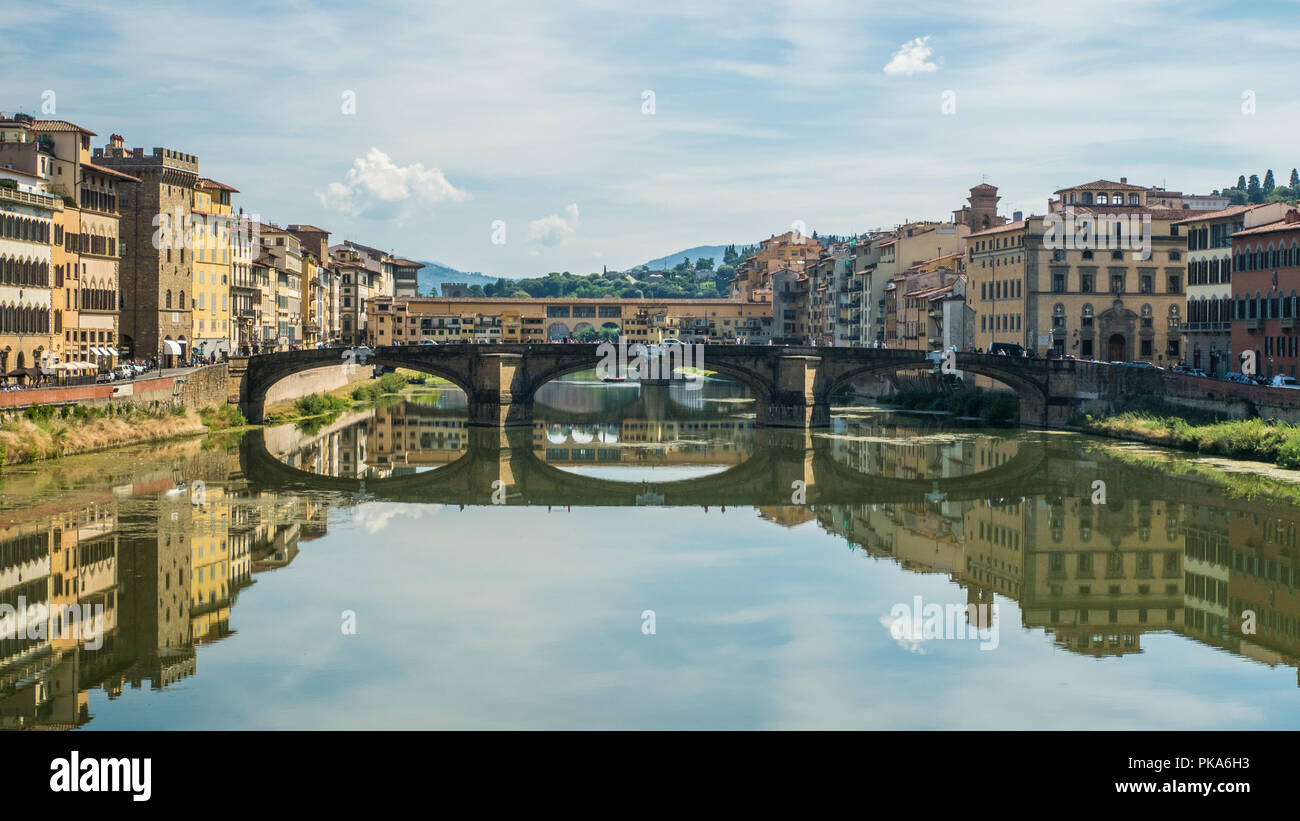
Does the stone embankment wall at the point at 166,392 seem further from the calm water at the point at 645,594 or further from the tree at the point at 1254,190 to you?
the tree at the point at 1254,190

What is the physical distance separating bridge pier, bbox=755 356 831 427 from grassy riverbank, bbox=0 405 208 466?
26708 millimetres

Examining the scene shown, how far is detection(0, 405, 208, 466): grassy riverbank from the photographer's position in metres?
44.1

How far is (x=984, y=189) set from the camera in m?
92.4

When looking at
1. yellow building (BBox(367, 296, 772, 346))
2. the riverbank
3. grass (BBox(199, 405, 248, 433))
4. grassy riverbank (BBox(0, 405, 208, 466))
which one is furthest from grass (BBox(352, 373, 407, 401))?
grassy riverbank (BBox(0, 405, 208, 466))

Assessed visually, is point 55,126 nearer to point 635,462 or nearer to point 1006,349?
point 635,462

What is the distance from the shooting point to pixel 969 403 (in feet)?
239

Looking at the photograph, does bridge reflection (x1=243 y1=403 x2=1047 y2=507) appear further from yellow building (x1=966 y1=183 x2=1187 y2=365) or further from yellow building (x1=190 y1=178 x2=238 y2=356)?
yellow building (x1=966 y1=183 x2=1187 y2=365)

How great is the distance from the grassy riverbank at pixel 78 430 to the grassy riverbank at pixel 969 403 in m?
37.1

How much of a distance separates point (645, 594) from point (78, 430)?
27348 mm
